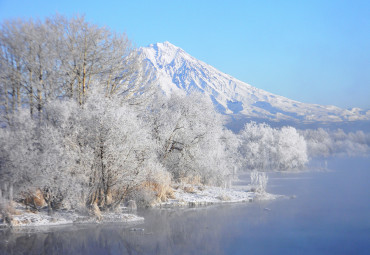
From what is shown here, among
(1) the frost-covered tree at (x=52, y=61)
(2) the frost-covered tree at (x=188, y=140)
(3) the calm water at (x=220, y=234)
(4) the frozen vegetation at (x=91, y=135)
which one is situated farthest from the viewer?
(2) the frost-covered tree at (x=188, y=140)

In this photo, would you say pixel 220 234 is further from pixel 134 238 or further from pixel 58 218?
pixel 58 218

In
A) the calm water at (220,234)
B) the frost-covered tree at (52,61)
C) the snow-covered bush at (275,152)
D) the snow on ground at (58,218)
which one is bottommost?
the calm water at (220,234)

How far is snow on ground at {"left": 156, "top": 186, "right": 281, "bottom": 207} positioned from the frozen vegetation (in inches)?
2.7

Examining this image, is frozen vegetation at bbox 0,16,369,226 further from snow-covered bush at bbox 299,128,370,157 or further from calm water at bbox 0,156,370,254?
snow-covered bush at bbox 299,128,370,157

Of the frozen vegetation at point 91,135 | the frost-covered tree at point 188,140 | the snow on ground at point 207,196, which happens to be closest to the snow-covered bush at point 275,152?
the frozen vegetation at point 91,135

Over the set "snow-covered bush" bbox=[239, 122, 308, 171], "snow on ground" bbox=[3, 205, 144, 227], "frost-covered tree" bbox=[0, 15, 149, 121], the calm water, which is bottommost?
the calm water

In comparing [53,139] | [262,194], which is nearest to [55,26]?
[53,139]

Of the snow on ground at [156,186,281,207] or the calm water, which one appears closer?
the calm water

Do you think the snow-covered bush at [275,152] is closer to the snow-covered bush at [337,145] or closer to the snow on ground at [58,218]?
the snow-covered bush at [337,145]

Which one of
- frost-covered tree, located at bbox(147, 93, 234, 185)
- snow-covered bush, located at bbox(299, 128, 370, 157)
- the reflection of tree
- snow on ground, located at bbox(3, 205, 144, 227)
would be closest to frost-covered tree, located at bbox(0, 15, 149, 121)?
frost-covered tree, located at bbox(147, 93, 234, 185)

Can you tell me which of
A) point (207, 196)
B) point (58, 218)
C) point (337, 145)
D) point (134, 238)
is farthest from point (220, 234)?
point (337, 145)

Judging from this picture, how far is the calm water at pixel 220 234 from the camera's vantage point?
38.5 feet

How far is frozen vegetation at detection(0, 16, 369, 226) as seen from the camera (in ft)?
48.4

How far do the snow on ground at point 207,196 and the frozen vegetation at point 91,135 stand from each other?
68 mm
